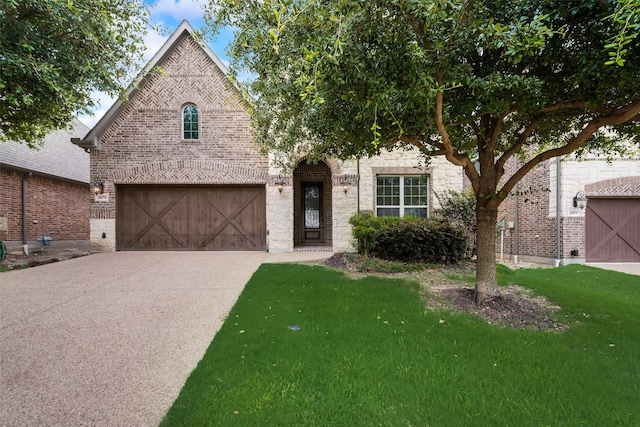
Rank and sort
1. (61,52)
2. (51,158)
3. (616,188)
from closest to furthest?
(61,52)
(616,188)
(51,158)

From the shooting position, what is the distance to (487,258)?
4293mm

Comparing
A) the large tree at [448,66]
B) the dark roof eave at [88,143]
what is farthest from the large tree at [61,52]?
the large tree at [448,66]

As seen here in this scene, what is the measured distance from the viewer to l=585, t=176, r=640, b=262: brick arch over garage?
9.11 m

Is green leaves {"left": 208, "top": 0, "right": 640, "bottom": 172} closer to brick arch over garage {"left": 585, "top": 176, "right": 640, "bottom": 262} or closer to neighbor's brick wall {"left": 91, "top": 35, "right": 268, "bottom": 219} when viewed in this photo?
neighbor's brick wall {"left": 91, "top": 35, "right": 268, "bottom": 219}

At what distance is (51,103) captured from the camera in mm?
6203

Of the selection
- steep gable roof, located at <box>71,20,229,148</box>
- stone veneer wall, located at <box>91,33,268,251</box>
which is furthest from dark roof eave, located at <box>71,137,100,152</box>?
stone veneer wall, located at <box>91,33,268,251</box>

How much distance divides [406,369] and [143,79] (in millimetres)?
11576

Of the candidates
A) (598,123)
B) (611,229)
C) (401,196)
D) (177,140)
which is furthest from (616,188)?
(177,140)

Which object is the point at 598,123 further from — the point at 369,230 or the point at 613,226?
the point at 613,226

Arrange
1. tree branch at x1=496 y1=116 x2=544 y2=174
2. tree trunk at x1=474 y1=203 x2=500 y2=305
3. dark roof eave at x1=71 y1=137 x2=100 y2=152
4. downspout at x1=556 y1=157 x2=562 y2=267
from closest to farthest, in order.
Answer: tree branch at x1=496 y1=116 x2=544 y2=174, tree trunk at x1=474 y1=203 x2=500 y2=305, downspout at x1=556 y1=157 x2=562 y2=267, dark roof eave at x1=71 y1=137 x2=100 y2=152

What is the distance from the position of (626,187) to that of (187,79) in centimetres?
1468

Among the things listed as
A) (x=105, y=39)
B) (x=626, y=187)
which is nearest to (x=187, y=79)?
(x=105, y=39)

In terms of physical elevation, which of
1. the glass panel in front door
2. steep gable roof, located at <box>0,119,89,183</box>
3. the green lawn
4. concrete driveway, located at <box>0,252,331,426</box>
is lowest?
concrete driveway, located at <box>0,252,331,426</box>

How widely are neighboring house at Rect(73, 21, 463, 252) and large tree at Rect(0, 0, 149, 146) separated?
2.78 m
